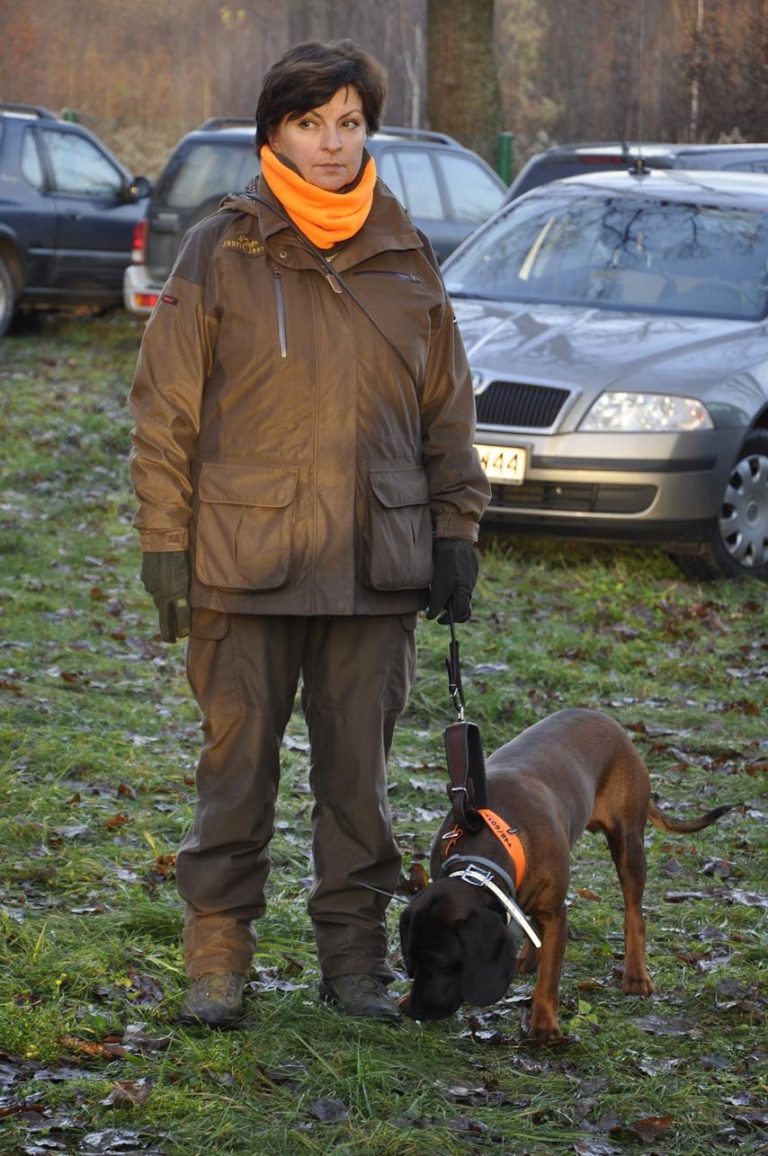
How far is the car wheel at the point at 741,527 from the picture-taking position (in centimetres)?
912

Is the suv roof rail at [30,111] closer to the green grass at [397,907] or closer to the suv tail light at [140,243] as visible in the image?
the suv tail light at [140,243]

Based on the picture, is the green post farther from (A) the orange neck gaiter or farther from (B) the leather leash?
(B) the leather leash

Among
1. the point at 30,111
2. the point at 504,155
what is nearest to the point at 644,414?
the point at 30,111

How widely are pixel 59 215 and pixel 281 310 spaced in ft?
44.0

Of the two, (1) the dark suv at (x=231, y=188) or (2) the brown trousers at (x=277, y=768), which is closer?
(2) the brown trousers at (x=277, y=768)

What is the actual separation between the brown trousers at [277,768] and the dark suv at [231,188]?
1122 cm

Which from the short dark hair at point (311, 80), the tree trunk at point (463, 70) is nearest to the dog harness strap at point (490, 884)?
the short dark hair at point (311, 80)

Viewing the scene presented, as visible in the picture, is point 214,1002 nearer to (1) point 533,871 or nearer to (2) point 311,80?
(1) point 533,871

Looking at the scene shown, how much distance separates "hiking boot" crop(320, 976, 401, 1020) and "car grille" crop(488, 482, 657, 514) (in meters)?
4.83

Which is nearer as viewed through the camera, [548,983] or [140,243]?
[548,983]

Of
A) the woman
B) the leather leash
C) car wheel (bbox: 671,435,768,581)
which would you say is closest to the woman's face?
the woman

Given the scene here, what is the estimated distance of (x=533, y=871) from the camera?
412 centimetres

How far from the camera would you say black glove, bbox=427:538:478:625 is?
4.16m

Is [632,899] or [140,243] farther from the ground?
[140,243]
